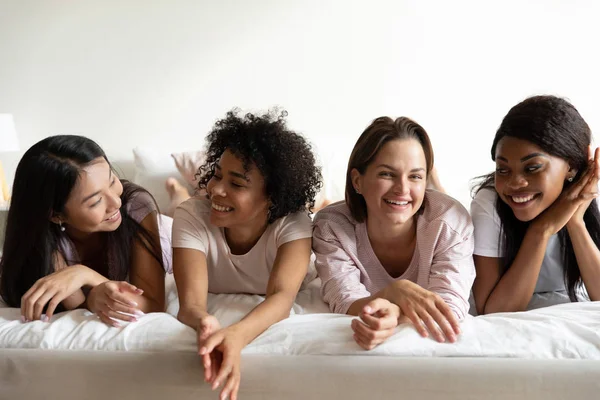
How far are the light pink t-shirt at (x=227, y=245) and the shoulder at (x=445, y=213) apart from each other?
297 mm

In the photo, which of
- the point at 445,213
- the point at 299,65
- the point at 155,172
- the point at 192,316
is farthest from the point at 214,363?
the point at 299,65

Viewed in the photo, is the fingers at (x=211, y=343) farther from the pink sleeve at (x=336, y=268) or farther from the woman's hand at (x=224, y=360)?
the pink sleeve at (x=336, y=268)

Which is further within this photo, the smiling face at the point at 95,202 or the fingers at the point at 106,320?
the smiling face at the point at 95,202

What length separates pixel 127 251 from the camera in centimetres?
144

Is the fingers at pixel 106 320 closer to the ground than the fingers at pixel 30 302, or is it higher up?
closer to the ground

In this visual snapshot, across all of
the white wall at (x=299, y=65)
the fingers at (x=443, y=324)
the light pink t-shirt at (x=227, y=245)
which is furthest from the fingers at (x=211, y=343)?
the white wall at (x=299, y=65)

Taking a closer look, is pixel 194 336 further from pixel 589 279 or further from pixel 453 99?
pixel 453 99

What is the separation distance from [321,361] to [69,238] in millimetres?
756

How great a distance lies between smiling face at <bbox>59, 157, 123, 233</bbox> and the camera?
134 centimetres

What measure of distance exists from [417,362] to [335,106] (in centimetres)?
192

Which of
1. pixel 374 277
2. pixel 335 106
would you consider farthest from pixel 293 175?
pixel 335 106

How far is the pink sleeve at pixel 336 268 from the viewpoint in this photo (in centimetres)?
134

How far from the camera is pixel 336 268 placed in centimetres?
138

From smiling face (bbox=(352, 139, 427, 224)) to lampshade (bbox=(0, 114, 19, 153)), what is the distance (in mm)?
2049
